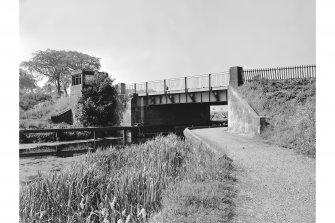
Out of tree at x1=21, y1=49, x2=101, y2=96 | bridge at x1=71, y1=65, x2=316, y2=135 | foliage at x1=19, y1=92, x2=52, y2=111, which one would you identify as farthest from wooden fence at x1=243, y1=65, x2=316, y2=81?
foliage at x1=19, y1=92, x2=52, y2=111

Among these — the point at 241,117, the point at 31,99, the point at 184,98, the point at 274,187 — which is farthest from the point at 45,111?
the point at 274,187

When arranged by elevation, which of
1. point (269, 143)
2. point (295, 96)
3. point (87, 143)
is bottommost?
point (87, 143)

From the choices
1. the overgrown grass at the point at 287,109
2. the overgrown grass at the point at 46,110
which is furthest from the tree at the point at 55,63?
the overgrown grass at the point at 287,109

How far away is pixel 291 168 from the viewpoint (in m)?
5.04

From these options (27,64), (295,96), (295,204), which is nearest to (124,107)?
(27,64)

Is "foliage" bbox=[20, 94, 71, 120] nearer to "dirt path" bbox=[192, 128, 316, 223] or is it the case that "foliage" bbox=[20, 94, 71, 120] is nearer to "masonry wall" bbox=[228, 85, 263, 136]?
"masonry wall" bbox=[228, 85, 263, 136]

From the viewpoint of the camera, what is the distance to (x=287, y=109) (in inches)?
371

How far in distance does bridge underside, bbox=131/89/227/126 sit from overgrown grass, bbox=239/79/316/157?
4576 mm

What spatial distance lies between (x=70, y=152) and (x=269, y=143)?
9.23 metres

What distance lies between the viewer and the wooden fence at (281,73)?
12008mm

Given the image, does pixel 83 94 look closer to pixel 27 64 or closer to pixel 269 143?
pixel 27 64

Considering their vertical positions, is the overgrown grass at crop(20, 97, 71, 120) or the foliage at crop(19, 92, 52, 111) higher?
the foliage at crop(19, 92, 52, 111)

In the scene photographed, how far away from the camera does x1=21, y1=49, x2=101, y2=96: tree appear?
26.7 meters
